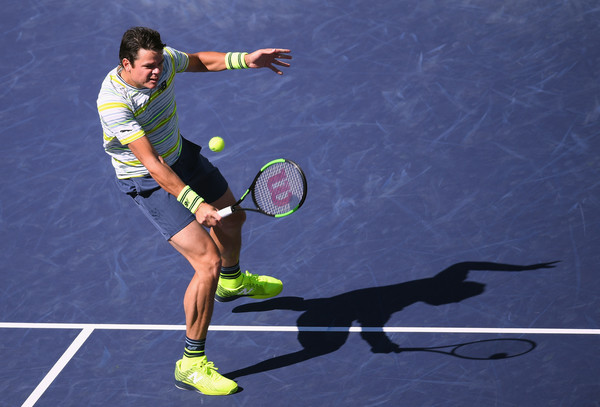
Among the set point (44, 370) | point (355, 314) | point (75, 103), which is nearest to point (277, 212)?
point (355, 314)

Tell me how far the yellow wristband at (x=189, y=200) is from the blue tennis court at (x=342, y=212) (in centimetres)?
110

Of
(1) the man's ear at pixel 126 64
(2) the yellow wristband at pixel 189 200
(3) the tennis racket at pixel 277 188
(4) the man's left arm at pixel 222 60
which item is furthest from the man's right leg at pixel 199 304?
(4) the man's left arm at pixel 222 60

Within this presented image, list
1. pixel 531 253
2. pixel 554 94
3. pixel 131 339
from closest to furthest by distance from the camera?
pixel 131 339
pixel 531 253
pixel 554 94

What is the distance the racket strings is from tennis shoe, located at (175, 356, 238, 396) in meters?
0.97

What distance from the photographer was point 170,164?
4855 mm

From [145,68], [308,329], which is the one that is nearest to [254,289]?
[308,329]

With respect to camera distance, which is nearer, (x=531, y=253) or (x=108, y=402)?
(x=108, y=402)

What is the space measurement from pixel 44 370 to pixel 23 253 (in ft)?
4.46

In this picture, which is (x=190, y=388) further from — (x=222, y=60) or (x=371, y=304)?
(x=222, y=60)

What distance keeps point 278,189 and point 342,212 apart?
1.40m

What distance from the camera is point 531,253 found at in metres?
5.62

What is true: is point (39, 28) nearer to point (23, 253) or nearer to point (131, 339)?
point (23, 253)

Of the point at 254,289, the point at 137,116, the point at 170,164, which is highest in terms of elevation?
the point at 137,116

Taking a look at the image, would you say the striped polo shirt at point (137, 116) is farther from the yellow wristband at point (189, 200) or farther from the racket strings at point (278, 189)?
the racket strings at point (278, 189)
